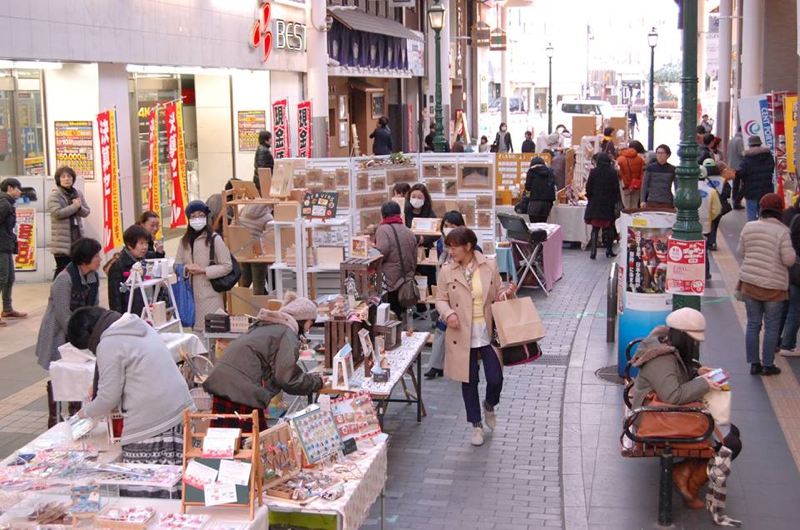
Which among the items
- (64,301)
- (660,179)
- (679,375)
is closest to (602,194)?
(660,179)

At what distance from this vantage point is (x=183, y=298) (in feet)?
35.3

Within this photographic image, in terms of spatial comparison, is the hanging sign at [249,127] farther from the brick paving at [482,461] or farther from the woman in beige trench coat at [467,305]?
the woman in beige trench coat at [467,305]

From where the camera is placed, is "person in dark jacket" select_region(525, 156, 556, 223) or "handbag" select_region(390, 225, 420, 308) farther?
"person in dark jacket" select_region(525, 156, 556, 223)

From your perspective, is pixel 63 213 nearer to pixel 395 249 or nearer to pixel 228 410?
pixel 395 249

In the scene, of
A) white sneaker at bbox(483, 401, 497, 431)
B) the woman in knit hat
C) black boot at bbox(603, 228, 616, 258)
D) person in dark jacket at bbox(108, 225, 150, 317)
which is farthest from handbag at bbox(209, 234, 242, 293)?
black boot at bbox(603, 228, 616, 258)

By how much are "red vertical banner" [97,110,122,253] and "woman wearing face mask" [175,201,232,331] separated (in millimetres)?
5076

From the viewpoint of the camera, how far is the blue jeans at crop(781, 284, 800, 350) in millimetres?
11250

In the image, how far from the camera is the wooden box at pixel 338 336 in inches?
343

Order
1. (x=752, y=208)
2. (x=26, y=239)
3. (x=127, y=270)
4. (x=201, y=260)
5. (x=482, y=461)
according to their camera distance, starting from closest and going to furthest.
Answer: (x=482, y=461)
(x=127, y=270)
(x=201, y=260)
(x=26, y=239)
(x=752, y=208)

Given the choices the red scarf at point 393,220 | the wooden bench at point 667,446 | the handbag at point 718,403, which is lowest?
the wooden bench at point 667,446

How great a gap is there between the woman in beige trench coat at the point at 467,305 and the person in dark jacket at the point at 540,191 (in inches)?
388

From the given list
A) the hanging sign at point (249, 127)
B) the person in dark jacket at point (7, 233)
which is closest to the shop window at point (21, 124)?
the person in dark jacket at point (7, 233)

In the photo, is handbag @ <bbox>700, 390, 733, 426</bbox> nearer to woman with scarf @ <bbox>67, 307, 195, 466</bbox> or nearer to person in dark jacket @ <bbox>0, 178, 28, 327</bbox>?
woman with scarf @ <bbox>67, 307, 195, 466</bbox>

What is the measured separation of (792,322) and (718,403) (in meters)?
4.70
